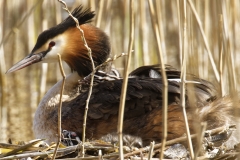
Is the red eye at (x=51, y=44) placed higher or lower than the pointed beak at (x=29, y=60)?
higher

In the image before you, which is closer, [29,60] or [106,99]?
[106,99]

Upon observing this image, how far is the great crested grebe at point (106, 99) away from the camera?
15.7 ft

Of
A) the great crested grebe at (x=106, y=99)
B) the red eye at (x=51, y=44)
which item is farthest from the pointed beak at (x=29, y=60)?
the red eye at (x=51, y=44)

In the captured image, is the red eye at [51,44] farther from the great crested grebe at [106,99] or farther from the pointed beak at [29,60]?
the pointed beak at [29,60]

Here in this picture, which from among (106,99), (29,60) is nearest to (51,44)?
(29,60)

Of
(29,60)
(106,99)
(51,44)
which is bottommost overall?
(106,99)

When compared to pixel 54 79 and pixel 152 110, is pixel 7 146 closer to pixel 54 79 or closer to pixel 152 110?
pixel 152 110

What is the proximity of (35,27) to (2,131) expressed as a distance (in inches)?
136

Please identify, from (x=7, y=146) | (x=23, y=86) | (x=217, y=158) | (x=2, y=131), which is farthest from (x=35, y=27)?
(x=217, y=158)

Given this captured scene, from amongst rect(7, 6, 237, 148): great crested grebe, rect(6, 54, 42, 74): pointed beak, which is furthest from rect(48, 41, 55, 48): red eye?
rect(6, 54, 42, 74): pointed beak

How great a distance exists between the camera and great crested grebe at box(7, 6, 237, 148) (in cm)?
480

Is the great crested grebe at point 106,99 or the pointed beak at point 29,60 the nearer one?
the great crested grebe at point 106,99

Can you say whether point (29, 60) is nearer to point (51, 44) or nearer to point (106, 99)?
point (51, 44)

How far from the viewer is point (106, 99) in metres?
4.98
